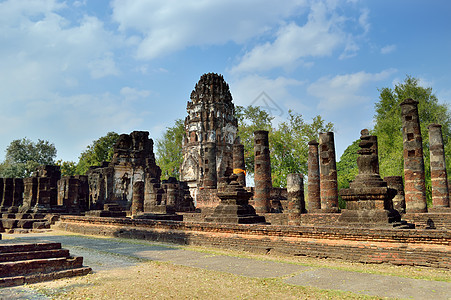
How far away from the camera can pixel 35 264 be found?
635cm

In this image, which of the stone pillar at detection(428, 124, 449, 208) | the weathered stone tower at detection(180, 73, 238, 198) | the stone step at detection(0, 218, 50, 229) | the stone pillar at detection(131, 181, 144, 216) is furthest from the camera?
the weathered stone tower at detection(180, 73, 238, 198)

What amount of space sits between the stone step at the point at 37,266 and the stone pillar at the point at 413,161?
13647 mm

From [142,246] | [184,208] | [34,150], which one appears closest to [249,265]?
[142,246]

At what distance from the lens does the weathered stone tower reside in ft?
143

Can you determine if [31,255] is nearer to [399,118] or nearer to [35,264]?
[35,264]

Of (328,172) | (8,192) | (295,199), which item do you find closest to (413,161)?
(328,172)

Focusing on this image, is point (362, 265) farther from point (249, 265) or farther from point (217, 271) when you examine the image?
point (217, 271)

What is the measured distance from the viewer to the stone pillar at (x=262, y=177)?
19.0 metres

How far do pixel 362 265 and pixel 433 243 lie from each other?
1441 millimetres

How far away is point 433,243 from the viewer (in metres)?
7.13

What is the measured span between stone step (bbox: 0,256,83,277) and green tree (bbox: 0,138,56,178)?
165 ft

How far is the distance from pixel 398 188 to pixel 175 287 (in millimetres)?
13354

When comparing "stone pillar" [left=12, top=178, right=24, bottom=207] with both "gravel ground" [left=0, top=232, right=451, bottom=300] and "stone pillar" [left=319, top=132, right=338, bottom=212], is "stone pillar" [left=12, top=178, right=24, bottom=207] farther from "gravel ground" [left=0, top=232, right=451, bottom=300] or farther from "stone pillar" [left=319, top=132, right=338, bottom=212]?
"stone pillar" [left=319, top=132, right=338, bottom=212]

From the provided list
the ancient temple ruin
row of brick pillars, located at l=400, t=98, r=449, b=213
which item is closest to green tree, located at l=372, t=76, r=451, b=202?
row of brick pillars, located at l=400, t=98, r=449, b=213
